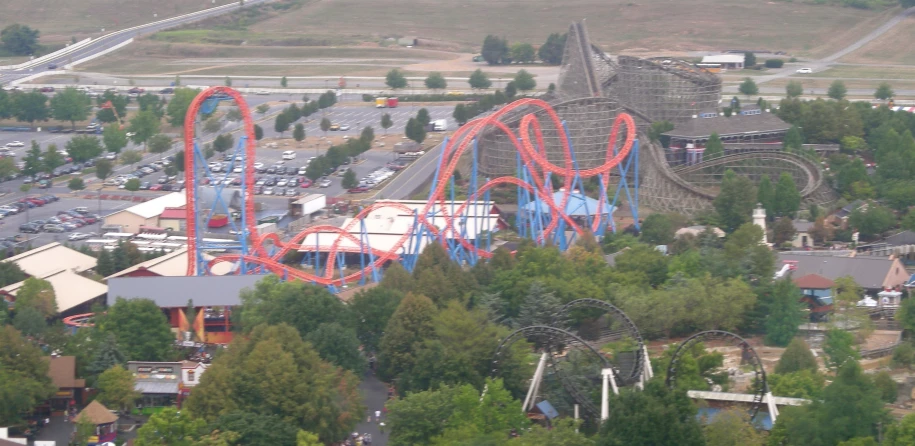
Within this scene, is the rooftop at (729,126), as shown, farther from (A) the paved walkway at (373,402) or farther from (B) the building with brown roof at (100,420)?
(B) the building with brown roof at (100,420)

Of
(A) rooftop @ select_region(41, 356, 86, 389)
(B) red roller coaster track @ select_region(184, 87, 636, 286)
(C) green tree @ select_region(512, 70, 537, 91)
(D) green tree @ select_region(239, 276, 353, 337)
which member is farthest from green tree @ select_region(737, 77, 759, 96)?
(A) rooftop @ select_region(41, 356, 86, 389)

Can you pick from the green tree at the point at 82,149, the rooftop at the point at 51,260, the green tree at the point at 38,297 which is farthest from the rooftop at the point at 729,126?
the green tree at the point at 38,297

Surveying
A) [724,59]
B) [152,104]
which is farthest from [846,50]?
[152,104]

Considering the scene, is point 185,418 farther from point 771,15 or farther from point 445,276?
point 771,15

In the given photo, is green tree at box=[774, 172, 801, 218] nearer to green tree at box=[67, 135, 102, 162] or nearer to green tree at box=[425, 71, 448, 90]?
green tree at box=[67, 135, 102, 162]

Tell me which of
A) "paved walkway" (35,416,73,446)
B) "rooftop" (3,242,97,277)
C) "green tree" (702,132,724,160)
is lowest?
"paved walkway" (35,416,73,446)
